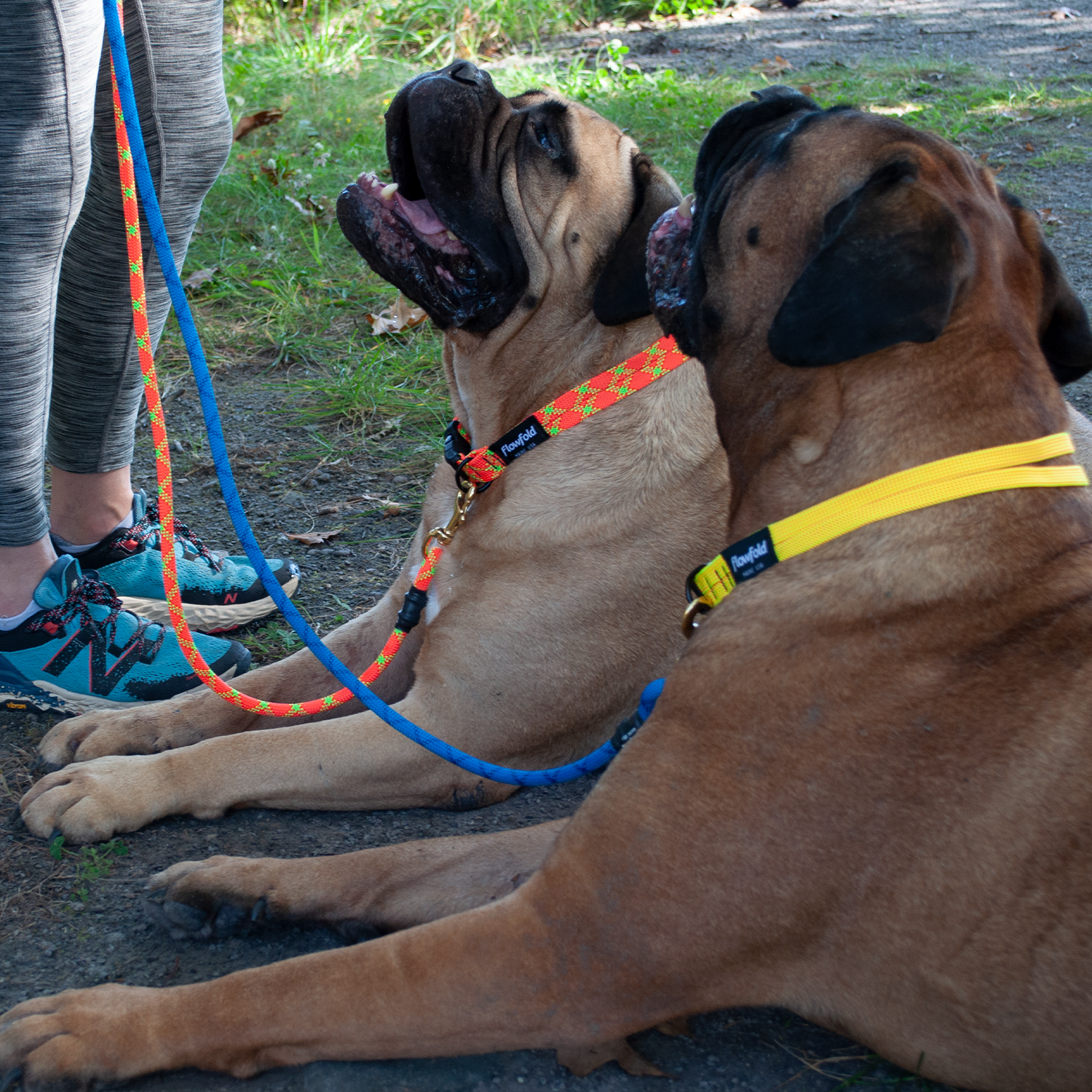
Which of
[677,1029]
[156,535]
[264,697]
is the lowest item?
[264,697]

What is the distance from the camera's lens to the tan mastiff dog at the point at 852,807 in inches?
63.9

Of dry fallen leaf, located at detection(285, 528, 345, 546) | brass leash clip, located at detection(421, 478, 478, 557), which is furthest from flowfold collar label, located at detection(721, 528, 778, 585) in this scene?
dry fallen leaf, located at detection(285, 528, 345, 546)

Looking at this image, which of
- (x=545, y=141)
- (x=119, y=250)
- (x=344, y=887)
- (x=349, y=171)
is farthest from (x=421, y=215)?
(x=349, y=171)

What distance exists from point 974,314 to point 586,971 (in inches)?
48.1

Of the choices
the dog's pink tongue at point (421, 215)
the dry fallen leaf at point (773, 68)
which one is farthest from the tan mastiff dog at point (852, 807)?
the dry fallen leaf at point (773, 68)

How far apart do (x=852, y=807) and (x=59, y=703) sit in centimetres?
198

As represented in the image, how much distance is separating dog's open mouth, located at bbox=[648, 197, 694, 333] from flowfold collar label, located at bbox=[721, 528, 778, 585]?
0.57m

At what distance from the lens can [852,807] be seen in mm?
1642

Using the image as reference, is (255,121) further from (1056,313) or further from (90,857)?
(1056,313)

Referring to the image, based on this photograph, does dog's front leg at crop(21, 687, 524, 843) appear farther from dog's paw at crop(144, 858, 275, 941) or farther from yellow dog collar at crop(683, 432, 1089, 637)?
yellow dog collar at crop(683, 432, 1089, 637)

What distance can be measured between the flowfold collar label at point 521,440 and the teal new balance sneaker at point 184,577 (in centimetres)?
86

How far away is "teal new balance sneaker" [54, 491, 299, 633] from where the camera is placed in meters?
3.00

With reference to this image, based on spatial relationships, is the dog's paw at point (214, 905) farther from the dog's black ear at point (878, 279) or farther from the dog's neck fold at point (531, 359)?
the dog's black ear at point (878, 279)

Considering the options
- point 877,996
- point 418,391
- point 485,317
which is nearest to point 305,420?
point 418,391
